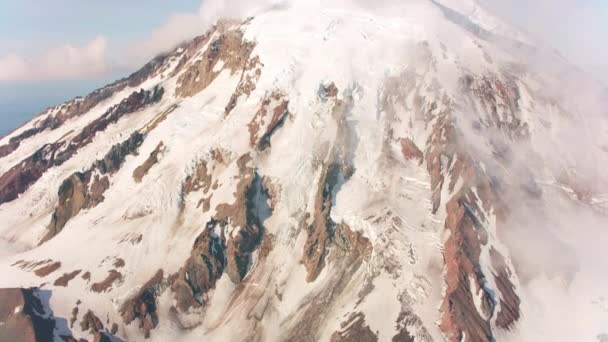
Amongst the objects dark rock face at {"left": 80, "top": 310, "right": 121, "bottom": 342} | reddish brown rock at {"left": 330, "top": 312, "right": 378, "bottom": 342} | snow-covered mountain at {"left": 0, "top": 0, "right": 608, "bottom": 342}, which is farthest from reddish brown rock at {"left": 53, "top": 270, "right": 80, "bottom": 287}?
reddish brown rock at {"left": 330, "top": 312, "right": 378, "bottom": 342}

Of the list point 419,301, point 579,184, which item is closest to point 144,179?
point 419,301

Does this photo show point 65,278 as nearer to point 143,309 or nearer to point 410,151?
point 143,309

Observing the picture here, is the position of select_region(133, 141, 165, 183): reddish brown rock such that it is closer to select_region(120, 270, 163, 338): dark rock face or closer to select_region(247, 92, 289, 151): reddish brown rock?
select_region(247, 92, 289, 151): reddish brown rock

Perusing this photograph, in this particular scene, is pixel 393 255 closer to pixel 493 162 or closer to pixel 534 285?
pixel 534 285

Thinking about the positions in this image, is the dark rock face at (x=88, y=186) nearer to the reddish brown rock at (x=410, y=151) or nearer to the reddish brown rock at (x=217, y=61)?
the reddish brown rock at (x=217, y=61)

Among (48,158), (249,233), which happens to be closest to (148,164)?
(249,233)

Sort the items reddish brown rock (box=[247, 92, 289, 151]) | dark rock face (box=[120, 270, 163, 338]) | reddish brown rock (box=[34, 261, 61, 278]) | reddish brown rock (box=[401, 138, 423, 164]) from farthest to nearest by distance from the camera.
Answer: reddish brown rock (box=[247, 92, 289, 151])
reddish brown rock (box=[401, 138, 423, 164])
reddish brown rock (box=[34, 261, 61, 278])
dark rock face (box=[120, 270, 163, 338])
